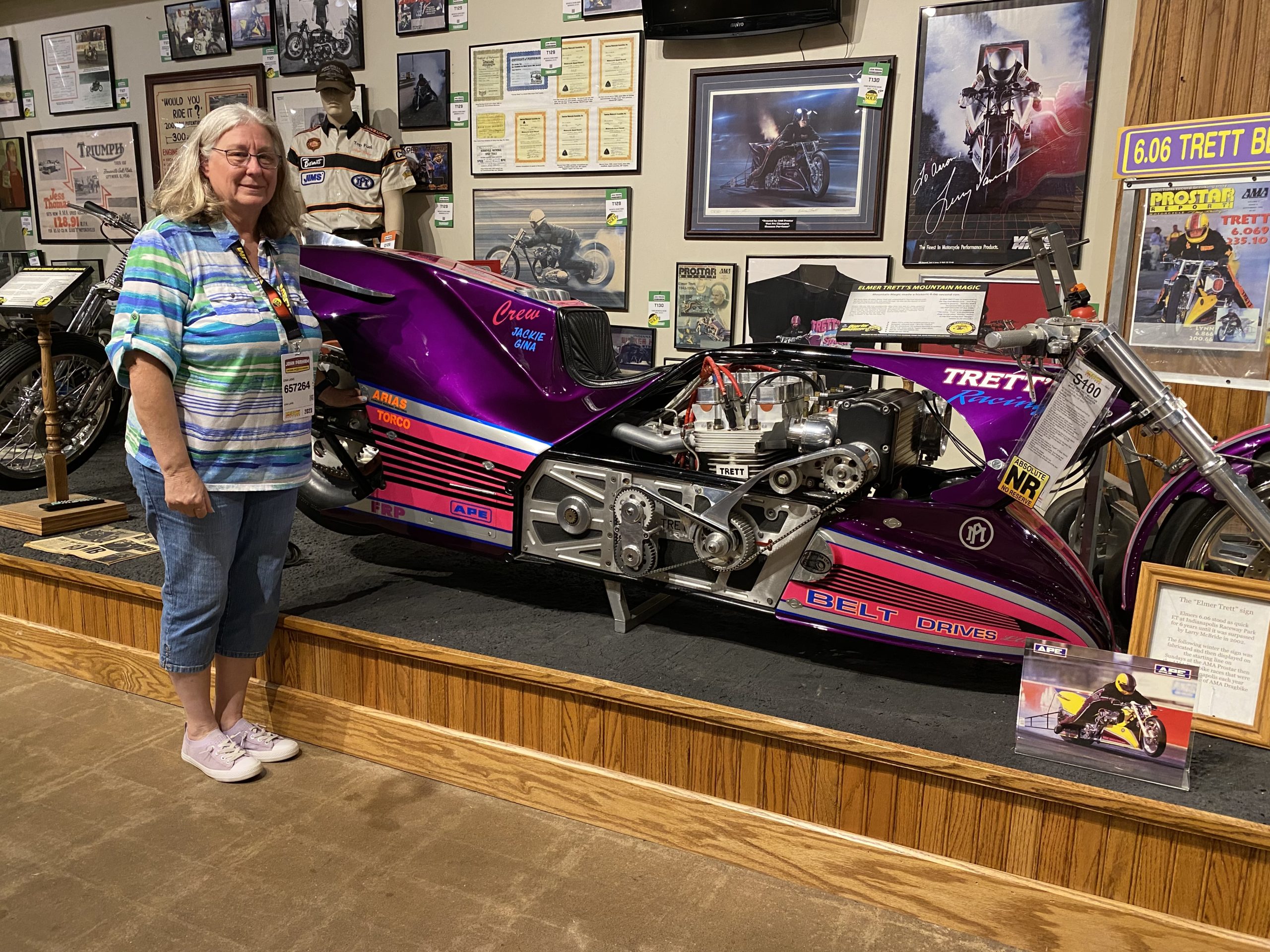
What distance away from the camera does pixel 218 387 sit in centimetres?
203

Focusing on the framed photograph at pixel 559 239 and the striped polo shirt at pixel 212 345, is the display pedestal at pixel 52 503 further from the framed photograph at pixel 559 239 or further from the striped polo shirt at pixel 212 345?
the framed photograph at pixel 559 239

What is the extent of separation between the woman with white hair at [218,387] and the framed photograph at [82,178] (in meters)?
3.88

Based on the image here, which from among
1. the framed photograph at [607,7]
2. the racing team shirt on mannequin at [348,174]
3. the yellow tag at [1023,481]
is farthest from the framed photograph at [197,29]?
the yellow tag at [1023,481]

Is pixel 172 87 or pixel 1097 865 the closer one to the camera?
pixel 1097 865

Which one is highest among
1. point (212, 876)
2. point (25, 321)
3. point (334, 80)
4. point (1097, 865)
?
point (334, 80)

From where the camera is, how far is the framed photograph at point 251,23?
474cm

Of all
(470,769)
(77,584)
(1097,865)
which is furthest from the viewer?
(77,584)

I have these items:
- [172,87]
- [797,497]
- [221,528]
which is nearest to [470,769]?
[221,528]

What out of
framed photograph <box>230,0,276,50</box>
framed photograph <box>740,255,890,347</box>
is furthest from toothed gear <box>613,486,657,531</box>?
framed photograph <box>230,0,276,50</box>

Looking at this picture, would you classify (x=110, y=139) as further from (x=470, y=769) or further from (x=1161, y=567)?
(x=1161, y=567)

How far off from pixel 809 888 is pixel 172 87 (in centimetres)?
524

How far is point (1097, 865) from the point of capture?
170 cm

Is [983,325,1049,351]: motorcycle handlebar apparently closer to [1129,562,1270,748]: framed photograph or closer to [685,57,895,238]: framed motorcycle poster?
[1129,562,1270,748]: framed photograph

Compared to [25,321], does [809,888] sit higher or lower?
lower
